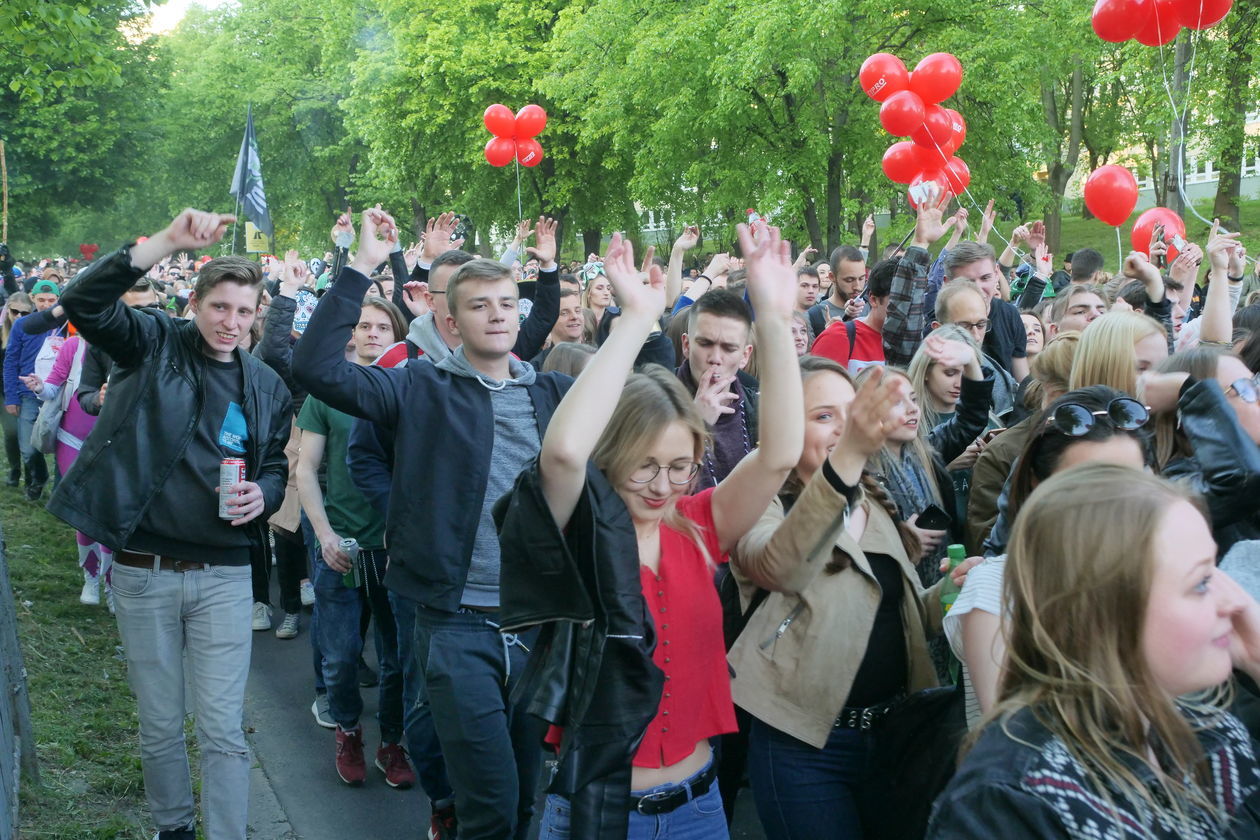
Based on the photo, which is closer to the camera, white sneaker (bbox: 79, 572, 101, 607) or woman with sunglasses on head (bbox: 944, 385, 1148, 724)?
woman with sunglasses on head (bbox: 944, 385, 1148, 724)

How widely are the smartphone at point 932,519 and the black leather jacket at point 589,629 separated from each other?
4.59 feet

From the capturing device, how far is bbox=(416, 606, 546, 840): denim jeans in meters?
3.88

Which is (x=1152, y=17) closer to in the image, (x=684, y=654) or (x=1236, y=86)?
(x=684, y=654)

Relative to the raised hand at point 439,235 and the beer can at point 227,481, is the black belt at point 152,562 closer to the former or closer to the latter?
the beer can at point 227,481

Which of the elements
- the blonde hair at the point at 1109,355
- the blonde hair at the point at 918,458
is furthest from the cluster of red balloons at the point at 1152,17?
the blonde hair at the point at 918,458

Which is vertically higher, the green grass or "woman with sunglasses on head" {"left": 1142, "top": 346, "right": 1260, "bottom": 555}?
"woman with sunglasses on head" {"left": 1142, "top": 346, "right": 1260, "bottom": 555}

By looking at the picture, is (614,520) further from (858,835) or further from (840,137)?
(840,137)

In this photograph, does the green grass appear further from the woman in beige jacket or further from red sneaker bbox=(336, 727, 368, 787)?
the woman in beige jacket

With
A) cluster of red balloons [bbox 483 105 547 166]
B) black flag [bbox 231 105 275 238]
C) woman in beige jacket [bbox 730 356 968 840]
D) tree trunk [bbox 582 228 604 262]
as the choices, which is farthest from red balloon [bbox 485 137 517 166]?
tree trunk [bbox 582 228 604 262]

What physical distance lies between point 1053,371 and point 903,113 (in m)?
6.93

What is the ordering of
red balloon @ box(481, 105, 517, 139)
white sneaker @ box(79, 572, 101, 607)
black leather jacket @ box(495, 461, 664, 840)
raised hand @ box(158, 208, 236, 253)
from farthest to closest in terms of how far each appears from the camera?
red balloon @ box(481, 105, 517, 139) → white sneaker @ box(79, 572, 101, 607) → raised hand @ box(158, 208, 236, 253) → black leather jacket @ box(495, 461, 664, 840)

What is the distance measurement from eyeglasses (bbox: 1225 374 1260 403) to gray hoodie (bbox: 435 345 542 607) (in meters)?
2.09

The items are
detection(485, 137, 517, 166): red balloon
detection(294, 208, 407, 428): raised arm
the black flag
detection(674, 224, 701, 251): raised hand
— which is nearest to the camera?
detection(294, 208, 407, 428): raised arm


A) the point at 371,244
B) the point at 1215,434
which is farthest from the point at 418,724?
the point at 1215,434
